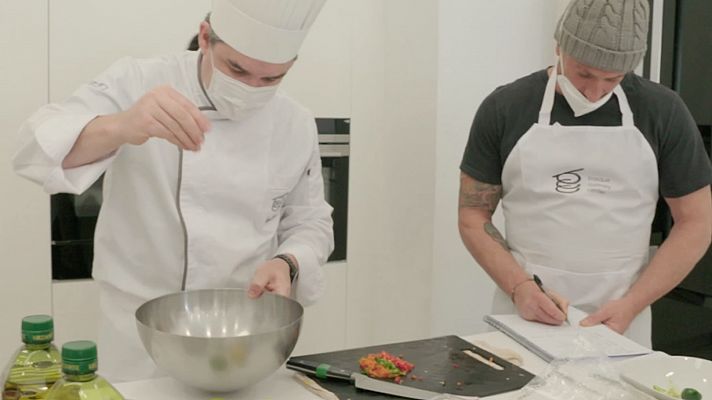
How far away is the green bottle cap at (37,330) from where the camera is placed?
0.86 meters

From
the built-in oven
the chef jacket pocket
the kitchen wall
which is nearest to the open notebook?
the chef jacket pocket

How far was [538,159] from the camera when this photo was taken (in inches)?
69.0

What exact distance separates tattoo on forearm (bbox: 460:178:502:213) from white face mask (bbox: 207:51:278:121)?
0.66 meters

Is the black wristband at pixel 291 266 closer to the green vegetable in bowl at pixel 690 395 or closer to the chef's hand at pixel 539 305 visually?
the chef's hand at pixel 539 305

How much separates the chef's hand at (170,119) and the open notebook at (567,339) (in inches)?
29.8

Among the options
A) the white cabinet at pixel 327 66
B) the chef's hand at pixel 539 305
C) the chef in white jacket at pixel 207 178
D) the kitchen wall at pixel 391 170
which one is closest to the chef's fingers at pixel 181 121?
the chef in white jacket at pixel 207 178

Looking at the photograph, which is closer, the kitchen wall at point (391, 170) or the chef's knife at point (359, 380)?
the chef's knife at point (359, 380)

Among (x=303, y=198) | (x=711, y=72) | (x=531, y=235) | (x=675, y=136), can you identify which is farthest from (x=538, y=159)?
(x=711, y=72)

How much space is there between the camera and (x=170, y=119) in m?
1.14

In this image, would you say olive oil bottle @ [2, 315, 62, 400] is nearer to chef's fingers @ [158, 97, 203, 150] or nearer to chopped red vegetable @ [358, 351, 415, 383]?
chef's fingers @ [158, 97, 203, 150]

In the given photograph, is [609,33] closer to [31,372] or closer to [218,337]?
[218,337]

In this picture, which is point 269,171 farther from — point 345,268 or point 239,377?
point 345,268

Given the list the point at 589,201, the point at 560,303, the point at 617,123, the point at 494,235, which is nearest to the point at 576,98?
the point at 617,123

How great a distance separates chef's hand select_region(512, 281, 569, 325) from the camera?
1.54 meters
